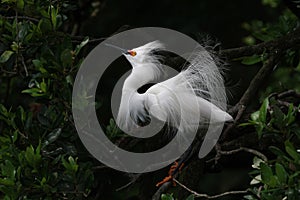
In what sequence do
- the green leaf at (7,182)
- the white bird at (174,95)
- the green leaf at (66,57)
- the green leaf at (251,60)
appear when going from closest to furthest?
the green leaf at (7,182)
the green leaf at (66,57)
the white bird at (174,95)
the green leaf at (251,60)

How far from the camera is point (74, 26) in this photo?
11.0ft

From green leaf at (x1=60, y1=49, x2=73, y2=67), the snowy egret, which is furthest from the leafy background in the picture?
the snowy egret

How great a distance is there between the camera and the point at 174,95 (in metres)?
2.33

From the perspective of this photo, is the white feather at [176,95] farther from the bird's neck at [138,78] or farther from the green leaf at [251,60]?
the green leaf at [251,60]

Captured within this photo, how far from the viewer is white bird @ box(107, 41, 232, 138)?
91.7 inches

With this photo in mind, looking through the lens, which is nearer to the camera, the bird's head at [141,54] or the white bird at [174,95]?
the white bird at [174,95]

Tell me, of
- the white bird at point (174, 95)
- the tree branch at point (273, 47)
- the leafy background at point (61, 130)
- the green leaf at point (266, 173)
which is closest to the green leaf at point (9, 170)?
the leafy background at point (61, 130)

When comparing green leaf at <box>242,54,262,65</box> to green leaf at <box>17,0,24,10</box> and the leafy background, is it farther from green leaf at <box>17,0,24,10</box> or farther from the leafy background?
green leaf at <box>17,0,24,10</box>

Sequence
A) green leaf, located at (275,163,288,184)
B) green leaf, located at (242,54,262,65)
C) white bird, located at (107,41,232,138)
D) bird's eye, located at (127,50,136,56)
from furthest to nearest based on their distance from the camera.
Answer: green leaf, located at (242,54,262,65), bird's eye, located at (127,50,136,56), white bird, located at (107,41,232,138), green leaf, located at (275,163,288,184)

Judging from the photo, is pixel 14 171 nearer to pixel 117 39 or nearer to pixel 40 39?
pixel 40 39

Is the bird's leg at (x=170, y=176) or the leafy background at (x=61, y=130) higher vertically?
the leafy background at (x=61, y=130)

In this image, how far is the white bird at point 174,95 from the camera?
233cm

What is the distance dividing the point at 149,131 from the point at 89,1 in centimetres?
99

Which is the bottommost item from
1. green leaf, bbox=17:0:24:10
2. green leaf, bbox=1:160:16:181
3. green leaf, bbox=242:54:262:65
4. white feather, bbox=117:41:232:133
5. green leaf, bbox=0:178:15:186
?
green leaf, bbox=0:178:15:186
